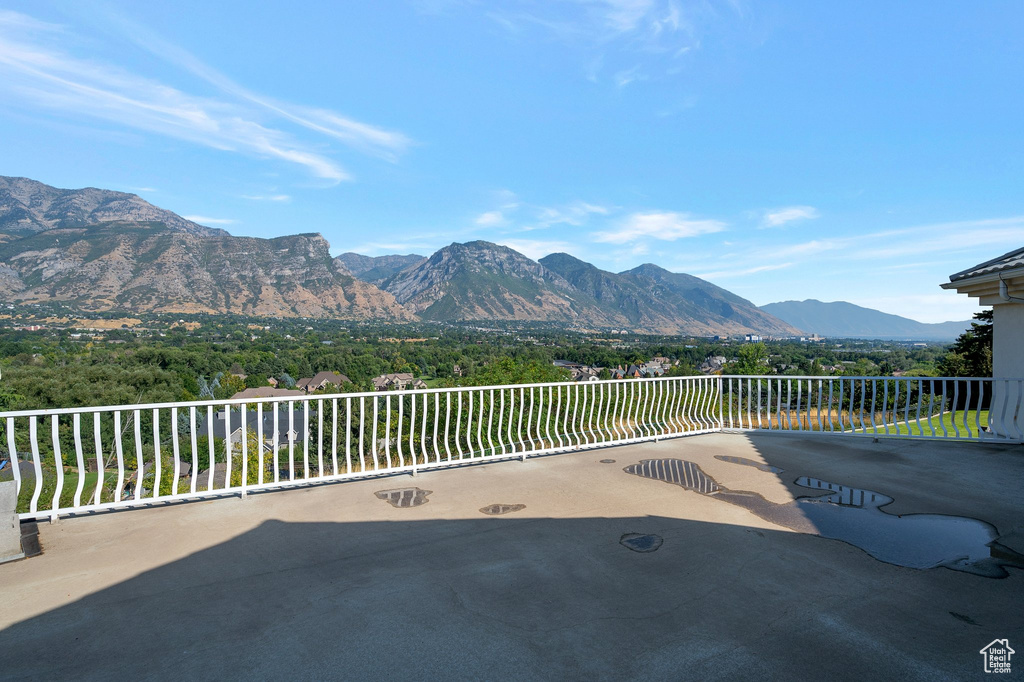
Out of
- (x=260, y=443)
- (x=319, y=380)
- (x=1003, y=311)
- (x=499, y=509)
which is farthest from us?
(x=319, y=380)

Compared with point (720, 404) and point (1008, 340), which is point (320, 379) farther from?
point (1008, 340)

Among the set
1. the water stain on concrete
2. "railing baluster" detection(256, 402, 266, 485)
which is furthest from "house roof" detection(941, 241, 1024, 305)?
"railing baluster" detection(256, 402, 266, 485)

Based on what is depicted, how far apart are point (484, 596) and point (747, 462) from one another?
15.2 ft

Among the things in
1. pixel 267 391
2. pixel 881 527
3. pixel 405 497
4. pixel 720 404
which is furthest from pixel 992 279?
pixel 267 391

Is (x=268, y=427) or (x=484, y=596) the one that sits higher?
(x=484, y=596)

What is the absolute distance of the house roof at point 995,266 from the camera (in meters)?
7.65

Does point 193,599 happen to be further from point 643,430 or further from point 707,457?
point 643,430

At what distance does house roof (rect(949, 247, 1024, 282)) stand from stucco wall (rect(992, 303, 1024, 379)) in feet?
1.97

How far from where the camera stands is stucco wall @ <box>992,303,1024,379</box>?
26.2 ft

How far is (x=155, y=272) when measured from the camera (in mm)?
148125

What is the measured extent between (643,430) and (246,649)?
250 inches

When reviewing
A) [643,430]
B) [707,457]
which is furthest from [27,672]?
[643,430]

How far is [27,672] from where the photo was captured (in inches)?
94.7

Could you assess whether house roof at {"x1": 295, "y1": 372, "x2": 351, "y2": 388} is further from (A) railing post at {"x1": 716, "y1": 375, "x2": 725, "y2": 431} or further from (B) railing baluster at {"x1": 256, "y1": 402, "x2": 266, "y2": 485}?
(B) railing baluster at {"x1": 256, "y1": 402, "x2": 266, "y2": 485}
